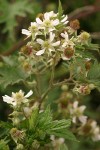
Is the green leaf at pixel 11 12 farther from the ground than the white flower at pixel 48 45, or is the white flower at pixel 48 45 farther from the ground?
the green leaf at pixel 11 12

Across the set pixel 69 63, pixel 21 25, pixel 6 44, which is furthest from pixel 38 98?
pixel 21 25

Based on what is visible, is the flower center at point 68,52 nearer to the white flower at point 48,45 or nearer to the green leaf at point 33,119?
the white flower at point 48,45

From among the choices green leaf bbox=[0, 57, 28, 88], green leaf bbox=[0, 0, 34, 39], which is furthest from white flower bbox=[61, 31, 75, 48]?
green leaf bbox=[0, 0, 34, 39]

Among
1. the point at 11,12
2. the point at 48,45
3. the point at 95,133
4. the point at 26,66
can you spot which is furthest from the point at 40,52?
the point at 11,12

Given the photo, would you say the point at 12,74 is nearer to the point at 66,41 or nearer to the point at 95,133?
the point at 66,41

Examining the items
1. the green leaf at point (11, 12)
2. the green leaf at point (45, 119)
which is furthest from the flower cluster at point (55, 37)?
the green leaf at point (11, 12)
